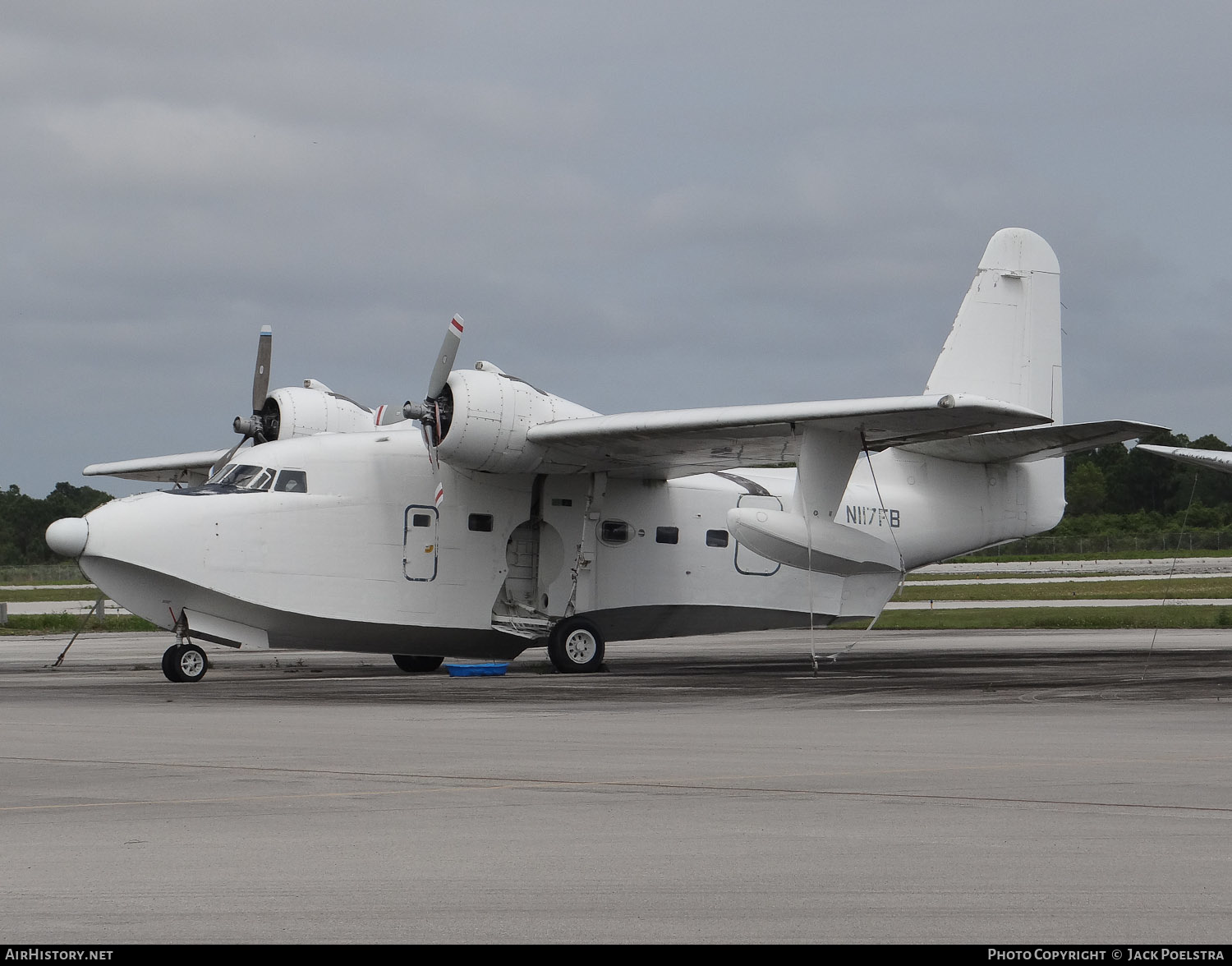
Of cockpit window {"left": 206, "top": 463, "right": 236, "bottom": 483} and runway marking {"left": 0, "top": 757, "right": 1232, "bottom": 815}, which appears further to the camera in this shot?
cockpit window {"left": 206, "top": 463, "right": 236, "bottom": 483}

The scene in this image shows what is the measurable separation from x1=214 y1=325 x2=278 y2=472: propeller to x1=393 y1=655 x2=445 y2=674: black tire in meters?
4.47

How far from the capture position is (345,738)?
1232cm

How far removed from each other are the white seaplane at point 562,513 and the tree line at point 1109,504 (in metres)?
70.0

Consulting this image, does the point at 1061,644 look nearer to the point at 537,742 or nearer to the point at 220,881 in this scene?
the point at 537,742

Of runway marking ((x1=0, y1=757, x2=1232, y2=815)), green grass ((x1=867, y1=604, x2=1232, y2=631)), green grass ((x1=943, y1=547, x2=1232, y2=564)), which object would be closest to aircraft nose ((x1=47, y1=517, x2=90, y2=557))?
runway marking ((x1=0, y1=757, x2=1232, y2=815))

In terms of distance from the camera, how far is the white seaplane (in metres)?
21.2

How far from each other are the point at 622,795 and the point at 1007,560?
94.3 m

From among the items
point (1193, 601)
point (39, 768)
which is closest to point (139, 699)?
point (39, 768)

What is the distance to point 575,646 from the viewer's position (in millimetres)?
23234

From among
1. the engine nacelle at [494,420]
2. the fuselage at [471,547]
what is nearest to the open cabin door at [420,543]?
the fuselage at [471,547]

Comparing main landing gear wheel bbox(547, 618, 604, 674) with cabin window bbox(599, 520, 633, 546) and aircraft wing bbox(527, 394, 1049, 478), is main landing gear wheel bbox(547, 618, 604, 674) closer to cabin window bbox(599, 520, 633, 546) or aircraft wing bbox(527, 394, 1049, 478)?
cabin window bbox(599, 520, 633, 546)

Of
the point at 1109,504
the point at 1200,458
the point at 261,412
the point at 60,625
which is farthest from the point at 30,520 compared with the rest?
the point at 1200,458

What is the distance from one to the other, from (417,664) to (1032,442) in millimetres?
11072

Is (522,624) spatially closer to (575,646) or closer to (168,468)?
(575,646)
